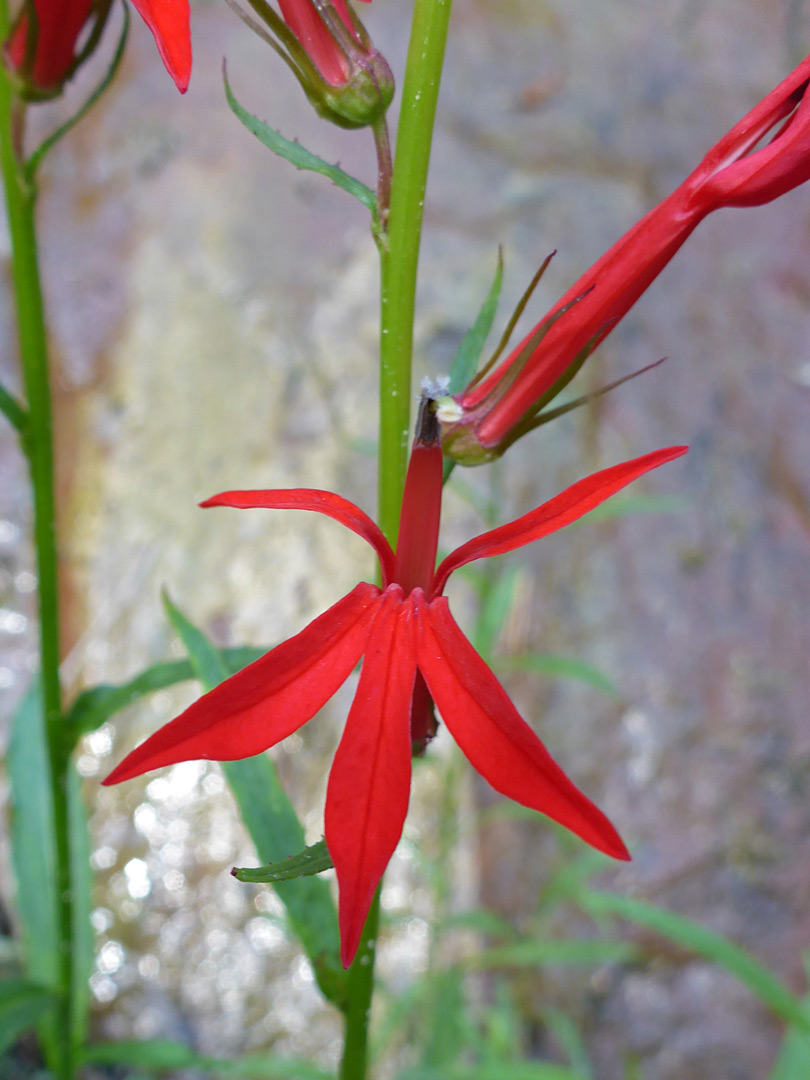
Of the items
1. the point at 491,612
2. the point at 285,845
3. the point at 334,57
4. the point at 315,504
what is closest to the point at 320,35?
the point at 334,57

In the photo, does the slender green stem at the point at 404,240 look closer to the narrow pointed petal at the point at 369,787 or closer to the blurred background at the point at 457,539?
the narrow pointed petal at the point at 369,787

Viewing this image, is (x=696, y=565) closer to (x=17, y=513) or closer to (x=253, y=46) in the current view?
(x=17, y=513)

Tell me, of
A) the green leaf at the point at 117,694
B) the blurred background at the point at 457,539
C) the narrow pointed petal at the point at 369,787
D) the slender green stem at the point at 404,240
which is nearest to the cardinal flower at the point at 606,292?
the slender green stem at the point at 404,240

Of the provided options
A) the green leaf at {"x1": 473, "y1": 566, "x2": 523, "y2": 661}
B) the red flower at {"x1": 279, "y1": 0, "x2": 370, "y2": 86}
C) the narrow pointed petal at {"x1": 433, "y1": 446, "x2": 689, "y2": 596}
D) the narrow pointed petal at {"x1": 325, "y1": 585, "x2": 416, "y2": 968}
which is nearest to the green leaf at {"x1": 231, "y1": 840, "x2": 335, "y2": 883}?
the narrow pointed petal at {"x1": 325, "y1": 585, "x2": 416, "y2": 968}

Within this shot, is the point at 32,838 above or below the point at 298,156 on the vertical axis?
below

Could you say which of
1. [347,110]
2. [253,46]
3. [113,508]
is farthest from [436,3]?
[253,46]

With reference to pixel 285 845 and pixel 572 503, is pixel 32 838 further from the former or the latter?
Result: pixel 572 503
